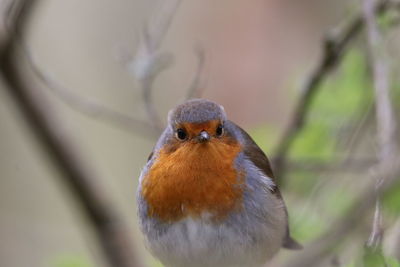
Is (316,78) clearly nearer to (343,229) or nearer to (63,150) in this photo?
(63,150)

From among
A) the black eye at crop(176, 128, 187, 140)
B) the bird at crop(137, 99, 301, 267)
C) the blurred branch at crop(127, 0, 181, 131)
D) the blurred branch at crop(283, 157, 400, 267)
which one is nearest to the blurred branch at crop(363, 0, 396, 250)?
the blurred branch at crop(283, 157, 400, 267)

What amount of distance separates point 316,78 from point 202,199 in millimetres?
1240

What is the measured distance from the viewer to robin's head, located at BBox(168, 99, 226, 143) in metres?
4.06

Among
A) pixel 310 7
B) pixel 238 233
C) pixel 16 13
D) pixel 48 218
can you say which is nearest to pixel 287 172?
pixel 238 233

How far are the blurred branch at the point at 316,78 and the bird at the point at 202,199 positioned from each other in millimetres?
814

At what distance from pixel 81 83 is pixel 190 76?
42.4 inches

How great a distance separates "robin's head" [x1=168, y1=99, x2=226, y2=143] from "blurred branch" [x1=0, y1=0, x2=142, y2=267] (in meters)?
0.96

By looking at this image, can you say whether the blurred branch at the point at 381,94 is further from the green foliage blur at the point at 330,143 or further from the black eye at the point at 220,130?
the black eye at the point at 220,130

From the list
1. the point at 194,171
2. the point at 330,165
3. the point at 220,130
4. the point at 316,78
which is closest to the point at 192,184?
the point at 194,171

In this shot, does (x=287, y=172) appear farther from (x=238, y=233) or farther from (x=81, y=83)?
(x=81, y=83)

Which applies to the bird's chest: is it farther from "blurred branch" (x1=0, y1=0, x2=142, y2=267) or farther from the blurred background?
the blurred background

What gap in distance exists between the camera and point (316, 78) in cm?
488

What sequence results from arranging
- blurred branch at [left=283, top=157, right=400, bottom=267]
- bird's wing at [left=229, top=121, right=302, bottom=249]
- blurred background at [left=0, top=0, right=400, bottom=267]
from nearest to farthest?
1. blurred branch at [left=283, top=157, right=400, bottom=267]
2. bird's wing at [left=229, top=121, right=302, bottom=249]
3. blurred background at [left=0, top=0, right=400, bottom=267]

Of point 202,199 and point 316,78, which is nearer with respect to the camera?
point 202,199
